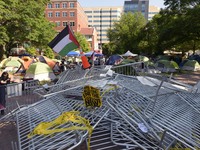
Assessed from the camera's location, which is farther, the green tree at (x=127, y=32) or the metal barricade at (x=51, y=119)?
the green tree at (x=127, y=32)

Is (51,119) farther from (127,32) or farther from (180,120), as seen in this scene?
(127,32)

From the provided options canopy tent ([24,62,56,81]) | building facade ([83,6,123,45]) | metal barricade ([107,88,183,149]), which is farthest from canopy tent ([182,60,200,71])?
building facade ([83,6,123,45])

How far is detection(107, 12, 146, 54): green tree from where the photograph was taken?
136 feet

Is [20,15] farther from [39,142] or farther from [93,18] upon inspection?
[93,18]

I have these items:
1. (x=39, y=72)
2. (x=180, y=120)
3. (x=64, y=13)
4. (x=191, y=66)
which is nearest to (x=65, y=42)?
(x=180, y=120)

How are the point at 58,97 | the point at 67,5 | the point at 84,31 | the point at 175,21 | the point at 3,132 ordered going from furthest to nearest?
the point at 84,31 < the point at 67,5 < the point at 175,21 < the point at 58,97 < the point at 3,132

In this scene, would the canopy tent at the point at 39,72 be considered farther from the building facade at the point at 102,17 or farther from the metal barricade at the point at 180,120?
the building facade at the point at 102,17

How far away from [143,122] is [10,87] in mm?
4876

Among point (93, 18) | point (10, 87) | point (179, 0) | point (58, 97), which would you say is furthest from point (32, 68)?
point (93, 18)

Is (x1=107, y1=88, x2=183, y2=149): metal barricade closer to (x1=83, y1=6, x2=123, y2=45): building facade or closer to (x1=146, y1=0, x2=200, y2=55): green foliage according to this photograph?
(x1=146, y1=0, x2=200, y2=55): green foliage

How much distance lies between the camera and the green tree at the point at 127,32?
4151 centimetres

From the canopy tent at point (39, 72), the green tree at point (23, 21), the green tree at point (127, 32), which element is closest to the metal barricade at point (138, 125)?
the canopy tent at point (39, 72)

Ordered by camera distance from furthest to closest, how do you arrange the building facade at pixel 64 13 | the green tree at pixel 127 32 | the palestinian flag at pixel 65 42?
1. the building facade at pixel 64 13
2. the green tree at pixel 127 32
3. the palestinian flag at pixel 65 42

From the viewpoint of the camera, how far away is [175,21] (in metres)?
22.1
